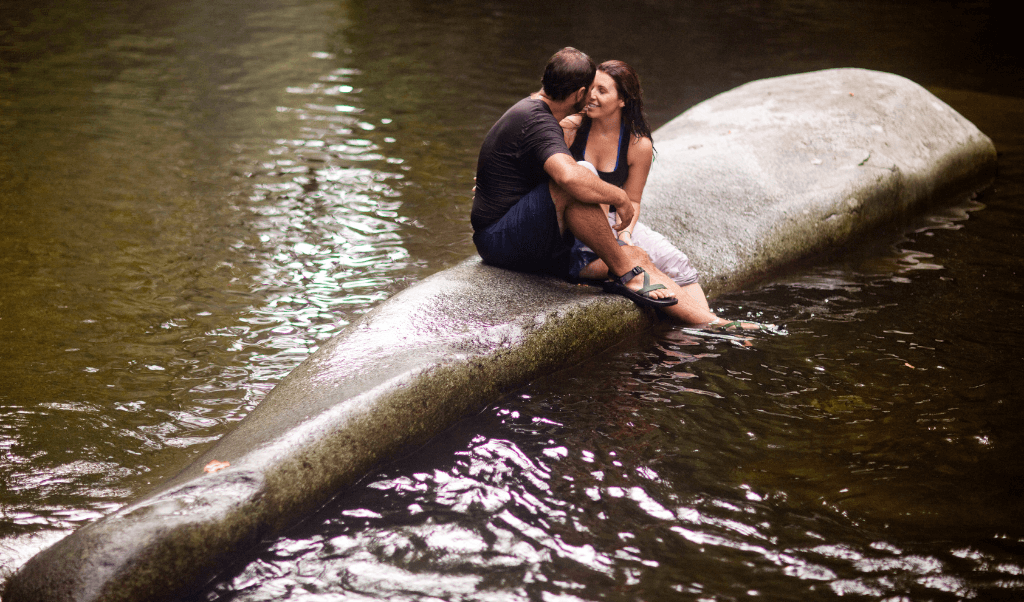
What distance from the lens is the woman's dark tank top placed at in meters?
5.16

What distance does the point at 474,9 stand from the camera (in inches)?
688

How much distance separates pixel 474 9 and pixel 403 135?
31.1 ft

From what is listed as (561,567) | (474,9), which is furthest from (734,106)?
(474,9)

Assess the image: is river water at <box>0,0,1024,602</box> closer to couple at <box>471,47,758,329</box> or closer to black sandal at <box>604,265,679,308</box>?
black sandal at <box>604,265,679,308</box>

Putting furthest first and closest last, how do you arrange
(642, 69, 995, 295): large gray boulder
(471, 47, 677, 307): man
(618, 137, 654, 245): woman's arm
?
(642, 69, 995, 295): large gray boulder < (618, 137, 654, 245): woman's arm < (471, 47, 677, 307): man

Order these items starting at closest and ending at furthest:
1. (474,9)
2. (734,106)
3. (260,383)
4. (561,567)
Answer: (561,567) → (260,383) → (734,106) → (474,9)

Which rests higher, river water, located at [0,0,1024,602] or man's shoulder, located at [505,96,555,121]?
man's shoulder, located at [505,96,555,121]

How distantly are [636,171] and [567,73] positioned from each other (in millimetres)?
906

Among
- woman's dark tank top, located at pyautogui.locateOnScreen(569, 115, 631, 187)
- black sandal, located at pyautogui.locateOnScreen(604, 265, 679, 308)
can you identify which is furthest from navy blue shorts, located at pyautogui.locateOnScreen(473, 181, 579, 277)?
woman's dark tank top, located at pyautogui.locateOnScreen(569, 115, 631, 187)

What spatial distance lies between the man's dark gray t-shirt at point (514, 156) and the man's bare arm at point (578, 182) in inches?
2.4

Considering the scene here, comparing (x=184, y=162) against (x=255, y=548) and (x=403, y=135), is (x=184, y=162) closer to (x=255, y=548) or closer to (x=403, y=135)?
(x=403, y=135)

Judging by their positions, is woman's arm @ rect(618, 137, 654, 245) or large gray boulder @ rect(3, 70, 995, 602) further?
woman's arm @ rect(618, 137, 654, 245)

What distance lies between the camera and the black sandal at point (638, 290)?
4.98 metres

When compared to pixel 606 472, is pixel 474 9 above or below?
above
